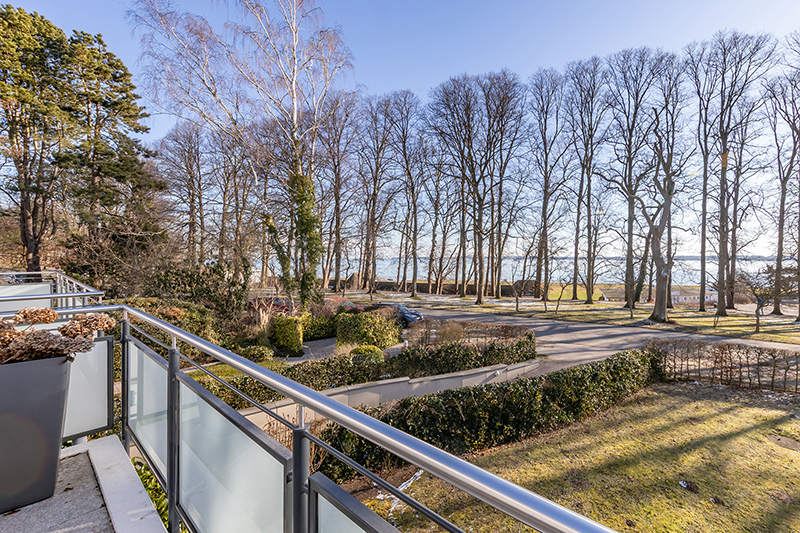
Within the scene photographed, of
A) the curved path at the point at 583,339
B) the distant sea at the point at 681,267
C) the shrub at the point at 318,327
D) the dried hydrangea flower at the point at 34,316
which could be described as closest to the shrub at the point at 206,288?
the shrub at the point at 318,327

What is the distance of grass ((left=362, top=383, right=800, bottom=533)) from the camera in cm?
420

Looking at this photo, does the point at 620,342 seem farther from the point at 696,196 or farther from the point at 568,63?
the point at 568,63

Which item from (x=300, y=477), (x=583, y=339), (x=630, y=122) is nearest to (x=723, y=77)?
(x=630, y=122)

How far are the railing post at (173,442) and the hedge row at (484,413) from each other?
340cm

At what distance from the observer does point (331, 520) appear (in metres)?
1.04

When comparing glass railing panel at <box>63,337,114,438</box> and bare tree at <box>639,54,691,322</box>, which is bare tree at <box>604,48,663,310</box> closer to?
bare tree at <box>639,54,691,322</box>

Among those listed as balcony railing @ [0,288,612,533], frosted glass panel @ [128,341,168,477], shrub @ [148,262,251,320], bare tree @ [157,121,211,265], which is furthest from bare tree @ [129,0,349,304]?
balcony railing @ [0,288,612,533]

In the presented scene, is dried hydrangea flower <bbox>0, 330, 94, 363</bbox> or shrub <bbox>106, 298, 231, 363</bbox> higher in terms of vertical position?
dried hydrangea flower <bbox>0, 330, 94, 363</bbox>

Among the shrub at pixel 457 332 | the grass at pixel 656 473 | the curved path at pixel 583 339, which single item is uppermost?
the shrub at pixel 457 332

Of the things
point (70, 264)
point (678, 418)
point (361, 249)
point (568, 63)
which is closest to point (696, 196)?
point (568, 63)

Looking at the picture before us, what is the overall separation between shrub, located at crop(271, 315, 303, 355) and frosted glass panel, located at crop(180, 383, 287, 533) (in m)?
9.75

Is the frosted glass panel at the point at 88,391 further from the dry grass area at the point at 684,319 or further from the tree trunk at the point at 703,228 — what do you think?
the tree trunk at the point at 703,228

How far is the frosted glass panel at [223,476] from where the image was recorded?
128cm

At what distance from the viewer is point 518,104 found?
24641mm
